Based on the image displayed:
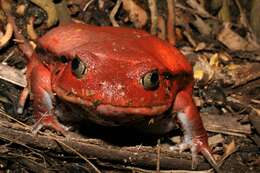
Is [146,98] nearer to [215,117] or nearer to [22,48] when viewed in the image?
[215,117]

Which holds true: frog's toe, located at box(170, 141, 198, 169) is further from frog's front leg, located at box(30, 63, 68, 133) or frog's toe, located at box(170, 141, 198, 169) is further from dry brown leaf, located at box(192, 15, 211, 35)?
dry brown leaf, located at box(192, 15, 211, 35)

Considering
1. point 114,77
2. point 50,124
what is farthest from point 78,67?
point 50,124

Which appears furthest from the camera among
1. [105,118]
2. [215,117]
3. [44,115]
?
[215,117]

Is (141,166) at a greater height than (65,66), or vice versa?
(65,66)

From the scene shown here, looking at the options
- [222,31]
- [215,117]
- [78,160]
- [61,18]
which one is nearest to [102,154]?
[78,160]

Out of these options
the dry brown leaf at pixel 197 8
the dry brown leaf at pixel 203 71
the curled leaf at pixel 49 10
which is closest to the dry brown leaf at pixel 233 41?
the dry brown leaf at pixel 197 8

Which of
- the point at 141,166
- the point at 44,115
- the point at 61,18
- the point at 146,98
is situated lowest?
the point at 141,166
